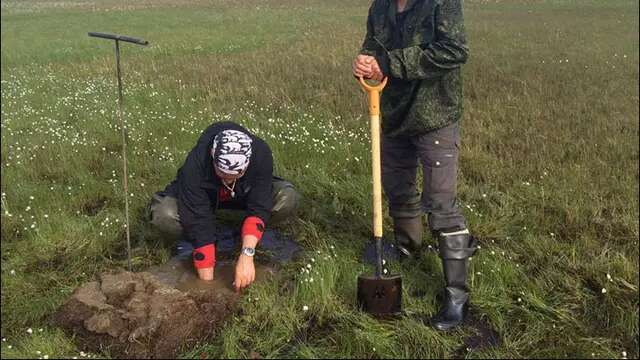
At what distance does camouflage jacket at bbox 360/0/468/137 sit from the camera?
10.4ft

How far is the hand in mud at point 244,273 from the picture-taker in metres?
3.57

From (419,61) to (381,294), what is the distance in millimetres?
1393

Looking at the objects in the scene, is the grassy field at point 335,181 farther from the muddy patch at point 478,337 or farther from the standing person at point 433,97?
the standing person at point 433,97

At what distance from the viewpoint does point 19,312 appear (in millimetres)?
3285

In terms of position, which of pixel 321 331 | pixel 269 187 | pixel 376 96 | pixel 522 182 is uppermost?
pixel 376 96

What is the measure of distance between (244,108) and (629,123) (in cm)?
482

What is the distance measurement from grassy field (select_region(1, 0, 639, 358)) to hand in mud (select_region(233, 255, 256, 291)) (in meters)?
0.09

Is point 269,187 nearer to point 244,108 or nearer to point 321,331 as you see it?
point 321,331

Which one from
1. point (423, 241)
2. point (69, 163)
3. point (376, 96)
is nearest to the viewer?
point (376, 96)

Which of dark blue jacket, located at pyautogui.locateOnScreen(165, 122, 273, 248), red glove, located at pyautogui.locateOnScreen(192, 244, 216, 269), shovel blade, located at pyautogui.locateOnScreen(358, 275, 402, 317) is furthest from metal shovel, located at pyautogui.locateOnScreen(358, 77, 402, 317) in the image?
red glove, located at pyautogui.locateOnScreen(192, 244, 216, 269)

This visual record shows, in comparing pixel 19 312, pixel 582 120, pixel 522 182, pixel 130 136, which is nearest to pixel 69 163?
pixel 130 136

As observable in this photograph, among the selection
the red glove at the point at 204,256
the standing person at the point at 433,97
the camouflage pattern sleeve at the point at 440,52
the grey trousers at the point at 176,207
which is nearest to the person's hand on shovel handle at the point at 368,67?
the standing person at the point at 433,97

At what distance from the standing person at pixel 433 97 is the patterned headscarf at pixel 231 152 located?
0.85m

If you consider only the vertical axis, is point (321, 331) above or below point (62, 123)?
below
